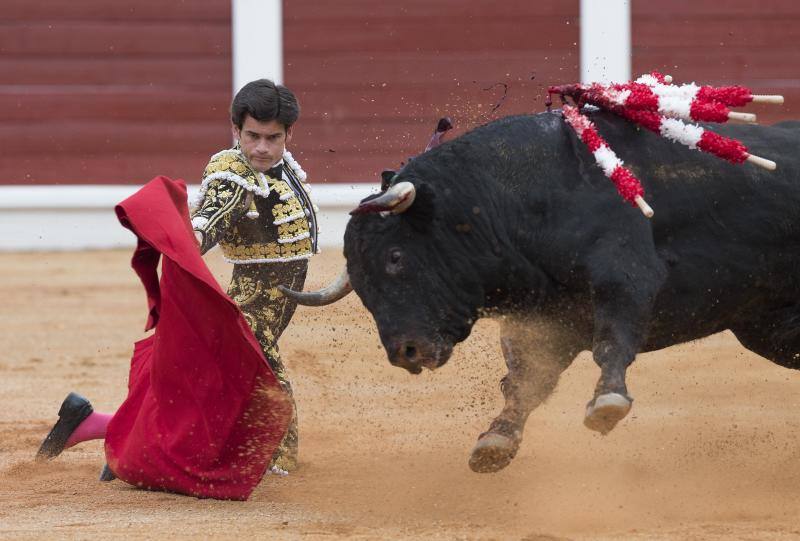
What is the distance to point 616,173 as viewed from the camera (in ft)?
10.6

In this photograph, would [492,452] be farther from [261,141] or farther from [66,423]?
[66,423]

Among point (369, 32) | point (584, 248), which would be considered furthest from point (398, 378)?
point (369, 32)

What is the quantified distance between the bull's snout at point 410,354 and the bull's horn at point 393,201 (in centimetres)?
30

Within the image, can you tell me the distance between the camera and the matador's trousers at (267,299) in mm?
3818

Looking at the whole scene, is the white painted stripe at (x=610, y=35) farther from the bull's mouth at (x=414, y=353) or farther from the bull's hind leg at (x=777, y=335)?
the bull's mouth at (x=414, y=353)

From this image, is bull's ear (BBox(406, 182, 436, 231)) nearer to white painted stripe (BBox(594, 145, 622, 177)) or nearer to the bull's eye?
the bull's eye

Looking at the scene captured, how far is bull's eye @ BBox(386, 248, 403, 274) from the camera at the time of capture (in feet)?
10.6

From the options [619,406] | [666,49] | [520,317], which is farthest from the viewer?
[666,49]

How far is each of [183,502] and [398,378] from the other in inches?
80.4

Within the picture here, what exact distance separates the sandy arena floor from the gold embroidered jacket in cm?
62

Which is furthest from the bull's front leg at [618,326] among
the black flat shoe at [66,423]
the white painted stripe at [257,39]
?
the white painted stripe at [257,39]

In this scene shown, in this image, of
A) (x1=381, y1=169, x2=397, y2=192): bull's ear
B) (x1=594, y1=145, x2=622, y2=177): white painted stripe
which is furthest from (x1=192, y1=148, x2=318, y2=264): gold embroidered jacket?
(x1=594, y1=145, x2=622, y2=177): white painted stripe

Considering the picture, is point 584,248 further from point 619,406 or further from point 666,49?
point 666,49

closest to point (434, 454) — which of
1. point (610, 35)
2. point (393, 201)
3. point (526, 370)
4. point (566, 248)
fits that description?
point (526, 370)
